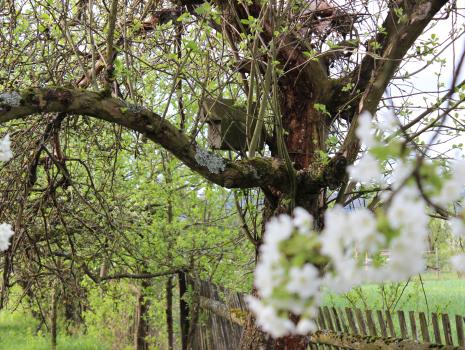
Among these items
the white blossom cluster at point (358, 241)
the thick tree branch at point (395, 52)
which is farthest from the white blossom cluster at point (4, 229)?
the thick tree branch at point (395, 52)

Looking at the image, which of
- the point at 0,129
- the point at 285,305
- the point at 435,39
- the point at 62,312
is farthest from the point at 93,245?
the point at 62,312

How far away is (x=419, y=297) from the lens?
542 cm

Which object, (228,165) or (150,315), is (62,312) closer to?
(150,315)

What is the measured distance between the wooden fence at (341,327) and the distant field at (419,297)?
0.41 meters

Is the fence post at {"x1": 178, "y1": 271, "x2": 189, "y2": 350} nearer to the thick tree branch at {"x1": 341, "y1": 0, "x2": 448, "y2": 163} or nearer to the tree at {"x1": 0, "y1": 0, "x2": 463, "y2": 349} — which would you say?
the tree at {"x1": 0, "y1": 0, "x2": 463, "y2": 349}

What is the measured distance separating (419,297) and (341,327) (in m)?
1.78

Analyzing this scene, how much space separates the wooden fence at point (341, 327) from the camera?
3.25m

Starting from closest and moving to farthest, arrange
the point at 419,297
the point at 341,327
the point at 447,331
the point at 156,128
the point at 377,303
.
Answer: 1. the point at 156,128
2. the point at 447,331
3. the point at 341,327
4. the point at 377,303
5. the point at 419,297

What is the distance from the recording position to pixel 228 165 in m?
3.00

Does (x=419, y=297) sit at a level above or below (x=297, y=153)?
below

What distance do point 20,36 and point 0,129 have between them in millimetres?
1031

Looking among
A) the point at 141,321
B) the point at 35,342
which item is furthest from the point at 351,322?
the point at 35,342

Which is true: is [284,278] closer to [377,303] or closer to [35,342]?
[377,303]

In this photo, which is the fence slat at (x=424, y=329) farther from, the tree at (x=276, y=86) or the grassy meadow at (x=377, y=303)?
the grassy meadow at (x=377, y=303)
